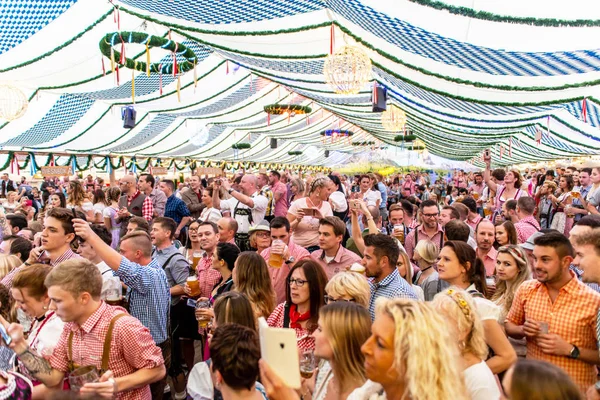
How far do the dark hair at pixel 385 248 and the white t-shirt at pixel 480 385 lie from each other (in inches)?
46.0

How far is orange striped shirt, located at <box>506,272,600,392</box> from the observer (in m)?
2.04

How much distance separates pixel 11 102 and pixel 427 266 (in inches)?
271

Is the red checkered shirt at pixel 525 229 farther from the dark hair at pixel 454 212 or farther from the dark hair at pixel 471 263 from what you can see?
the dark hair at pixel 471 263

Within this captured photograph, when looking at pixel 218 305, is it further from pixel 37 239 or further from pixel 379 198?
pixel 379 198

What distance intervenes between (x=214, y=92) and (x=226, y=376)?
31.7 ft

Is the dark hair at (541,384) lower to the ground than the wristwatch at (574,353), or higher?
higher

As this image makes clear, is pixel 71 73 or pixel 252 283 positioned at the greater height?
pixel 71 73

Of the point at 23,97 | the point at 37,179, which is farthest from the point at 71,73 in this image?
the point at 37,179

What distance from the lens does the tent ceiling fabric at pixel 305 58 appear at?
11.9 ft

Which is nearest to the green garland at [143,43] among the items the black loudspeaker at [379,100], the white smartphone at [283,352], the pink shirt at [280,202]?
the pink shirt at [280,202]

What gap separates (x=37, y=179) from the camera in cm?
1678

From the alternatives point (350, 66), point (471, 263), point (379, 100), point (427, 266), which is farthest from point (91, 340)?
point (379, 100)

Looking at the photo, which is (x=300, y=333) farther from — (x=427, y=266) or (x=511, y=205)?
(x=511, y=205)

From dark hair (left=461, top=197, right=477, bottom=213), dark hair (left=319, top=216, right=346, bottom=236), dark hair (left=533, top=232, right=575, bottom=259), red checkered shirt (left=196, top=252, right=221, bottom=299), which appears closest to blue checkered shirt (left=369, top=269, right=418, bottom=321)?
dark hair (left=319, top=216, right=346, bottom=236)
